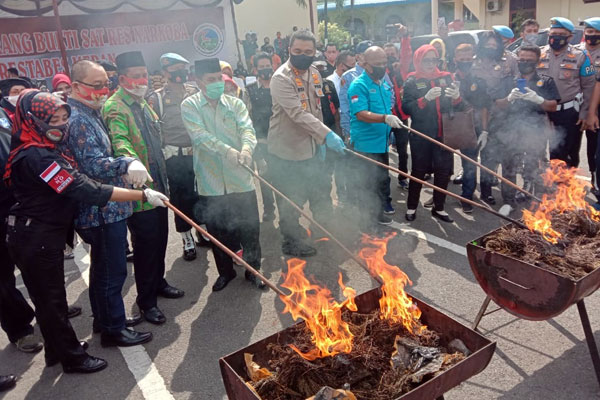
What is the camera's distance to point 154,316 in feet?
14.8

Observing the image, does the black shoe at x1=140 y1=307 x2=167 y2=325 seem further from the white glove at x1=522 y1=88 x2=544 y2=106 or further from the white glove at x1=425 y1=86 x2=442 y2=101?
the white glove at x1=522 y1=88 x2=544 y2=106

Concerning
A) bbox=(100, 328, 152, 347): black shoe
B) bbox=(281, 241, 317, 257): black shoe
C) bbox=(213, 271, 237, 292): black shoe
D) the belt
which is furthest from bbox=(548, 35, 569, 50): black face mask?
bbox=(100, 328, 152, 347): black shoe

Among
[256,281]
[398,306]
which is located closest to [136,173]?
[256,281]

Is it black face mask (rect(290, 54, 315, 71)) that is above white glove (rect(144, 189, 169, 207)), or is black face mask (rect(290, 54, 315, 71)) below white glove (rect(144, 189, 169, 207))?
above

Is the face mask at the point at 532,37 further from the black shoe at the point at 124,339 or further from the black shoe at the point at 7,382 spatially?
the black shoe at the point at 7,382

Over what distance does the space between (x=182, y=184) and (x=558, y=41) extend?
5157mm

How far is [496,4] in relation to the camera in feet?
80.4

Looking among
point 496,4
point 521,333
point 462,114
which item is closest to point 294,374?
point 521,333

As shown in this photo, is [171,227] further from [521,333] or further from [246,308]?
[521,333]

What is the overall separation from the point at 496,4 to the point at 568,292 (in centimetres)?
2550

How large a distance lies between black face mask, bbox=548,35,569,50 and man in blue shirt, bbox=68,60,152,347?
18.2 feet

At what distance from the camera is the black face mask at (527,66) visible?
6098 mm

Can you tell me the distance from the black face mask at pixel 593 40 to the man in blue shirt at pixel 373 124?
2.85 meters

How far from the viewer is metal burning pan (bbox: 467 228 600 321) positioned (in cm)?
294
